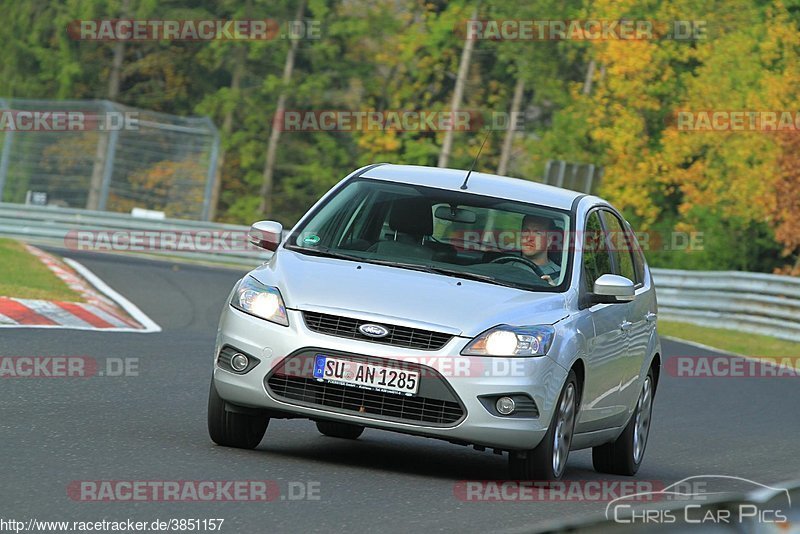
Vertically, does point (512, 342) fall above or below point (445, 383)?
above

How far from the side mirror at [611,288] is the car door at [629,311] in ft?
2.28

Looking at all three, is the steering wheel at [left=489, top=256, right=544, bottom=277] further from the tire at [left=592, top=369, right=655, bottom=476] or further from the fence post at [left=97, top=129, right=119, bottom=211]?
the fence post at [left=97, top=129, right=119, bottom=211]

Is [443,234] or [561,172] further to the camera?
[561,172]

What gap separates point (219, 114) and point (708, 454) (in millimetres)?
58732

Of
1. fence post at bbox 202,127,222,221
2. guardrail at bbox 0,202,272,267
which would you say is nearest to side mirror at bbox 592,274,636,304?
guardrail at bbox 0,202,272,267

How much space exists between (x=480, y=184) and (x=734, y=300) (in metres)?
20.8

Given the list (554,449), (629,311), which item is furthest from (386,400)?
(629,311)

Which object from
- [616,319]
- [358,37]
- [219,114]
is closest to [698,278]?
[616,319]

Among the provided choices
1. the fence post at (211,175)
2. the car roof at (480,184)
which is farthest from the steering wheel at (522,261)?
the fence post at (211,175)

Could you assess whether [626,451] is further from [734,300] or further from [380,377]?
[734,300]

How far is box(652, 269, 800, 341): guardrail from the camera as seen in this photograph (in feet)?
93.7

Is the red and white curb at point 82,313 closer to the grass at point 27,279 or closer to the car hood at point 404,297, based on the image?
the grass at point 27,279

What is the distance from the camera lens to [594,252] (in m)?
9.82

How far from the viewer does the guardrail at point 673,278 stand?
94.5 feet
